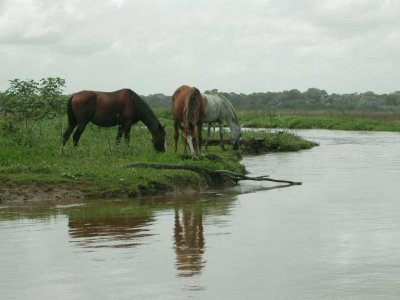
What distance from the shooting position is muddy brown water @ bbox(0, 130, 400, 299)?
648 centimetres

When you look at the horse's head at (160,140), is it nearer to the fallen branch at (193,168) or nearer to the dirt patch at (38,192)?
the fallen branch at (193,168)

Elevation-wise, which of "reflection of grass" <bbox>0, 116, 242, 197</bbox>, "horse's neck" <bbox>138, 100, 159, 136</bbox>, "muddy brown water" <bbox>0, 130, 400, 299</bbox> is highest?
"horse's neck" <bbox>138, 100, 159, 136</bbox>

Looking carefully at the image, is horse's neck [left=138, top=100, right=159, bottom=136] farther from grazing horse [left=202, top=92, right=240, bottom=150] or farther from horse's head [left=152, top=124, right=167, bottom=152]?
grazing horse [left=202, top=92, right=240, bottom=150]

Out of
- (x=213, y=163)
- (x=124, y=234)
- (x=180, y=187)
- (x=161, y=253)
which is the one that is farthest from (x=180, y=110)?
(x=161, y=253)

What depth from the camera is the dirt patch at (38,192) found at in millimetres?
12133

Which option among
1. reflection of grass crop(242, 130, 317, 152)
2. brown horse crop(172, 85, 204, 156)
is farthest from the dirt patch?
reflection of grass crop(242, 130, 317, 152)

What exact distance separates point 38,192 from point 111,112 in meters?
4.71

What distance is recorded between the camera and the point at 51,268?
7262 mm

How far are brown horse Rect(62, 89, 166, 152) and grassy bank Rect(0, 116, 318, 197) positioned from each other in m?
0.41

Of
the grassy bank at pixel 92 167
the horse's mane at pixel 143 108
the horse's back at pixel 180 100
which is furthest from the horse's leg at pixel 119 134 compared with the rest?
the horse's back at pixel 180 100

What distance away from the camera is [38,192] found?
487 inches

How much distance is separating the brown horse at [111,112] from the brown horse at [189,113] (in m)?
0.60

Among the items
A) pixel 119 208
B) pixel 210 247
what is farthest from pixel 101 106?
pixel 210 247

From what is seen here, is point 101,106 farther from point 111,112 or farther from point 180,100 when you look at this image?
point 180,100
